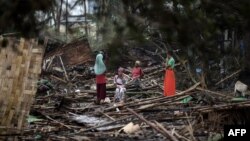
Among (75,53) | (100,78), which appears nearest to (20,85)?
(100,78)

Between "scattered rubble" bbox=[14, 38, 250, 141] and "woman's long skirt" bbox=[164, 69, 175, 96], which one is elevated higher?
"woman's long skirt" bbox=[164, 69, 175, 96]

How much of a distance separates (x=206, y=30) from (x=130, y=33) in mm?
931

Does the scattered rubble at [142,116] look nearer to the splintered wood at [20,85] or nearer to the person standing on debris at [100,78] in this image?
the person standing on debris at [100,78]

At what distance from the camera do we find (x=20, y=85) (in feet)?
28.8

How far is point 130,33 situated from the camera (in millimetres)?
5508

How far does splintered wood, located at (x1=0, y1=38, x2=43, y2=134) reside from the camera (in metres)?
8.70

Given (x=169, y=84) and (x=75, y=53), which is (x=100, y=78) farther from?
(x=75, y=53)

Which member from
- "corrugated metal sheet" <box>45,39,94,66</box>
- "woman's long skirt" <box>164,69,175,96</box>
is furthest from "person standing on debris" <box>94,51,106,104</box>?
"corrugated metal sheet" <box>45,39,94,66</box>

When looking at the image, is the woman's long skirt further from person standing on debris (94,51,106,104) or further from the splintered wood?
the splintered wood

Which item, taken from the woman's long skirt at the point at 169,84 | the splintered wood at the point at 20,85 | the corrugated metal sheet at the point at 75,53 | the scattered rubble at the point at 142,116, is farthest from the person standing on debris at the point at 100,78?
the corrugated metal sheet at the point at 75,53

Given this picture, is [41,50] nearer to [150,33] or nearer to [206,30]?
[150,33]

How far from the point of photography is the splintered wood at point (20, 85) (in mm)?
8695

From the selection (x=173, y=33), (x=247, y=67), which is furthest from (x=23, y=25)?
(x=247, y=67)

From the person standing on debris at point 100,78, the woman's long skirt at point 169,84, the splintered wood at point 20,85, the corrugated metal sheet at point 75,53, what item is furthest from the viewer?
the corrugated metal sheet at point 75,53
